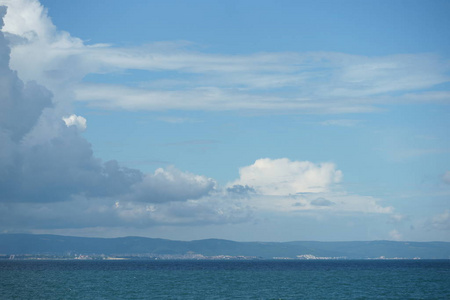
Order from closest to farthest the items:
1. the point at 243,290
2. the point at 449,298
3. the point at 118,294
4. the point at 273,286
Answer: the point at 449,298 → the point at 118,294 → the point at 243,290 → the point at 273,286

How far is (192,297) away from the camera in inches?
4090

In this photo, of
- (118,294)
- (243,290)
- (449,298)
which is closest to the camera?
(449,298)

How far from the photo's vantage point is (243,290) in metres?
118

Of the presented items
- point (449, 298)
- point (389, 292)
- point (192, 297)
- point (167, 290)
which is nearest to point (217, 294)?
point (192, 297)

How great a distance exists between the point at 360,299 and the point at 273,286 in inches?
1273

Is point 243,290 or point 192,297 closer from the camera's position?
point 192,297

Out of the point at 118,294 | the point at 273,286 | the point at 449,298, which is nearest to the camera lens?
the point at 449,298

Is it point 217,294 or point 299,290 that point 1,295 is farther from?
point 299,290

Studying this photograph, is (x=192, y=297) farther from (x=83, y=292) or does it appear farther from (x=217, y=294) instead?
(x=83, y=292)

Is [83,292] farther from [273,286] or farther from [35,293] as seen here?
[273,286]

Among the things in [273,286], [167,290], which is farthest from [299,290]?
[167,290]

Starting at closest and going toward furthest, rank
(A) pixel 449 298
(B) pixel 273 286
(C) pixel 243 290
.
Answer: (A) pixel 449 298 < (C) pixel 243 290 < (B) pixel 273 286

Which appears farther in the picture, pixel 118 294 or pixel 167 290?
pixel 167 290

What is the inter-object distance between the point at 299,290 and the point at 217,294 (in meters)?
20.2
